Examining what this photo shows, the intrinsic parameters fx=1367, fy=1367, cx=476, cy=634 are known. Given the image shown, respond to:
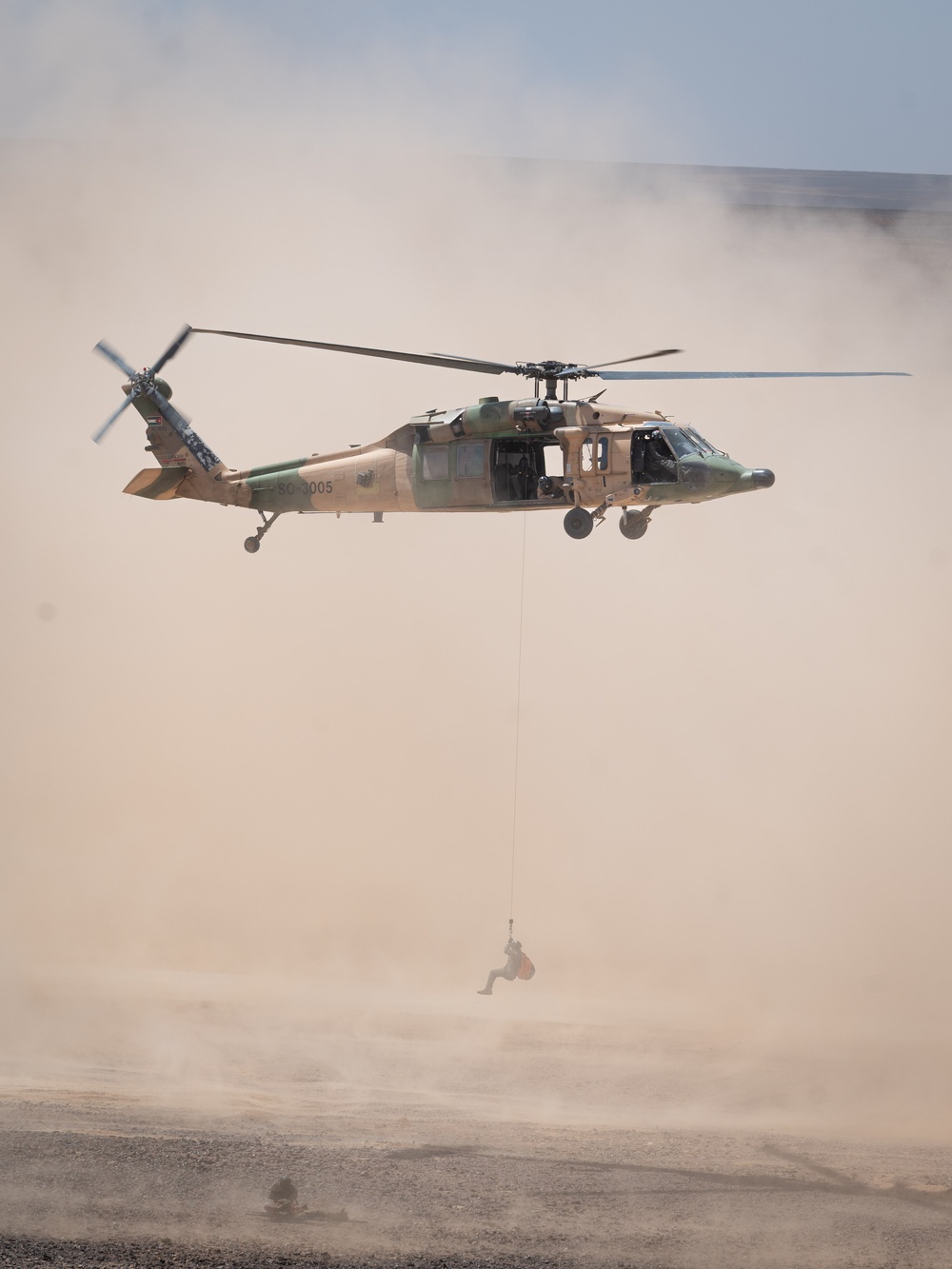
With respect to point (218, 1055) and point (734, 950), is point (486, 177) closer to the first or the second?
point (734, 950)

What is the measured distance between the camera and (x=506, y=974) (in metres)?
13.9

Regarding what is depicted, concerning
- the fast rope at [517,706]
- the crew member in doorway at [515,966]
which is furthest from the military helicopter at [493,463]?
the fast rope at [517,706]

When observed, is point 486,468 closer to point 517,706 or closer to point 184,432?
point 184,432

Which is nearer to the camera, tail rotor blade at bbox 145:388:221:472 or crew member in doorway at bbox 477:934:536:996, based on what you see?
tail rotor blade at bbox 145:388:221:472

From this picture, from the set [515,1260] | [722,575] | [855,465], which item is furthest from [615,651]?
[515,1260]

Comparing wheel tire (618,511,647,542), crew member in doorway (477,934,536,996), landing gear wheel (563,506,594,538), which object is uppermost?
wheel tire (618,511,647,542)

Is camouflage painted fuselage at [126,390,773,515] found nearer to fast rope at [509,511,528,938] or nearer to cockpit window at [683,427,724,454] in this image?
cockpit window at [683,427,724,454]

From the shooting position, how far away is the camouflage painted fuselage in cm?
1166

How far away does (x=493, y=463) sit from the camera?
12195 millimetres

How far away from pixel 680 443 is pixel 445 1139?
258 inches

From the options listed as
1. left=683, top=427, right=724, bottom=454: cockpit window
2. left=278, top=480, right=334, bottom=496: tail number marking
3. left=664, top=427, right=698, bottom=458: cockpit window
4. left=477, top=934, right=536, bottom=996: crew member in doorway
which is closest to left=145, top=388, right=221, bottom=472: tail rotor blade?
left=278, top=480, right=334, bottom=496: tail number marking

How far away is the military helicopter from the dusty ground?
5.46 m

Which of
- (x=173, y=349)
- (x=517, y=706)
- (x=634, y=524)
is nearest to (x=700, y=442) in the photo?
(x=634, y=524)

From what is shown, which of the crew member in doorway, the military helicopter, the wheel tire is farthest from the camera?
the crew member in doorway
